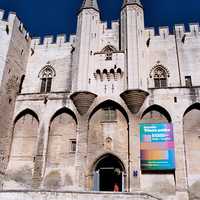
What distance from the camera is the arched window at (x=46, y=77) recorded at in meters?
23.6

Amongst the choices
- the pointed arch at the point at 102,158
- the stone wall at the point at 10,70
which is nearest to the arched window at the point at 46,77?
the stone wall at the point at 10,70

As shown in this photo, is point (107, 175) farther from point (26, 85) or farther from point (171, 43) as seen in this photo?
point (171, 43)

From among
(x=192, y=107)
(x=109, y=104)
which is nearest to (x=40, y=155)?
(x=109, y=104)

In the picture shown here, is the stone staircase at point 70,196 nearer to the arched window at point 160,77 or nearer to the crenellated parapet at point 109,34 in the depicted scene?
the arched window at point 160,77

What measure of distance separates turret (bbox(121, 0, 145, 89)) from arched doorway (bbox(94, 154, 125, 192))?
4.82 m

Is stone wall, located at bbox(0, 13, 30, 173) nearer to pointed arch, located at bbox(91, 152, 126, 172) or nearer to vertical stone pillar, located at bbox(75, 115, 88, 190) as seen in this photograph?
vertical stone pillar, located at bbox(75, 115, 88, 190)

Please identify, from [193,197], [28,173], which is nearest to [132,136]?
[193,197]

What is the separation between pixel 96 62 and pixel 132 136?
5949 mm

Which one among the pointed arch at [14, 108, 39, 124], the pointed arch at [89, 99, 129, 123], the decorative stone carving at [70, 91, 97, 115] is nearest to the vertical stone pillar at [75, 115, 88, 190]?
the decorative stone carving at [70, 91, 97, 115]

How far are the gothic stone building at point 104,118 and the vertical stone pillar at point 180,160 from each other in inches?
2.1

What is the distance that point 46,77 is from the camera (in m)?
24.1

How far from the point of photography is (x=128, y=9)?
22656 millimetres

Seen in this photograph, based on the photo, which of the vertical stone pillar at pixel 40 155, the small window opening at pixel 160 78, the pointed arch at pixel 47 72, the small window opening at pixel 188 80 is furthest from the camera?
the pointed arch at pixel 47 72

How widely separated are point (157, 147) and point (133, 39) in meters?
7.77
